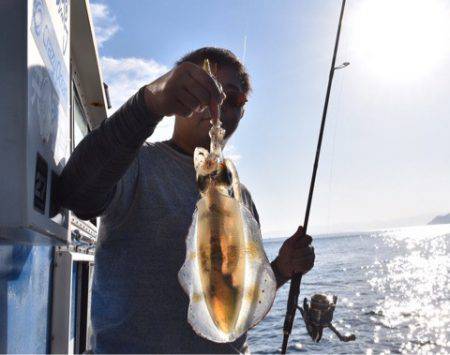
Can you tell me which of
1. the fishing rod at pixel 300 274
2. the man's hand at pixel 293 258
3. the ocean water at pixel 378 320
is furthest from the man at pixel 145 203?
the ocean water at pixel 378 320

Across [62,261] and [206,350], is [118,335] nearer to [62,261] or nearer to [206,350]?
[206,350]

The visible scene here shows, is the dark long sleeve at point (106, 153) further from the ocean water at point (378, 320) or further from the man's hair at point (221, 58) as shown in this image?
the ocean water at point (378, 320)

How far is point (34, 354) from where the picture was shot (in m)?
1.96

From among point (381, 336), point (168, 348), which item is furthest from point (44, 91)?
point (381, 336)

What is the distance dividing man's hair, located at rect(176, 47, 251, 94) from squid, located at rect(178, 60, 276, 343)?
60.2 inches

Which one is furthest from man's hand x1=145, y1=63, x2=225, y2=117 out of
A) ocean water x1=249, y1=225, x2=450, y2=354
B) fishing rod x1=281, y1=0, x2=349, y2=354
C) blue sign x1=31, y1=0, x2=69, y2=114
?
ocean water x1=249, y1=225, x2=450, y2=354

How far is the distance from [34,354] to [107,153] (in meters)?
1.03

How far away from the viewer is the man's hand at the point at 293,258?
3.25 metres

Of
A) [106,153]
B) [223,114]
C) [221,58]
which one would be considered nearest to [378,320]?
[223,114]

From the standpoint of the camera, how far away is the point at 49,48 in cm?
167

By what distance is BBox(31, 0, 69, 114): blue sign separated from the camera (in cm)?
144

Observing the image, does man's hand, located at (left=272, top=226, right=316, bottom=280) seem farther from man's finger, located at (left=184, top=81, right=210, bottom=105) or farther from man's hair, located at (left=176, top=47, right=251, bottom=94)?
man's finger, located at (left=184, top=81, right=210, bottom=105)

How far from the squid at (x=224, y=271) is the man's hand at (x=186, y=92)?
0.10 meters

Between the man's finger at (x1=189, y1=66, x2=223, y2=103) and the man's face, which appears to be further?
the man's face
